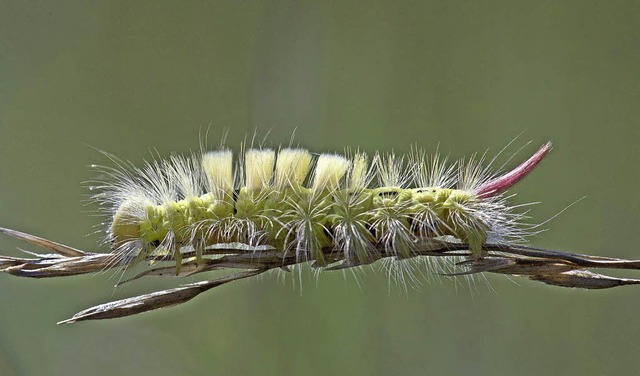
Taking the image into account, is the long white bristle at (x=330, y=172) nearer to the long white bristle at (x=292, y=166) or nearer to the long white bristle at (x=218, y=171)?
the long white bristle at (x=292, y=166)

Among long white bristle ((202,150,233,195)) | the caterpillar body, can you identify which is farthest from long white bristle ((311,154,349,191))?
long white bristle ((202,150,233,195))

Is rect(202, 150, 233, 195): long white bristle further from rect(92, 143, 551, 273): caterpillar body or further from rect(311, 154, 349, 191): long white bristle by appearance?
rect(311, 154, 349, 191): long white bristle

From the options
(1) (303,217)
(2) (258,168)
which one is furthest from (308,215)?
(2) (258,168)

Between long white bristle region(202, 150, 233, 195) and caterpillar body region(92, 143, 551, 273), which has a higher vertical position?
long white bristle region(202, 150, 233, 195)

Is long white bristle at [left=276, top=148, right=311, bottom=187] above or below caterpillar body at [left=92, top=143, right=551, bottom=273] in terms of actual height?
above

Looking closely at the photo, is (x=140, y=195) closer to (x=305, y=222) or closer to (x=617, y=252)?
(x=305, y=222)

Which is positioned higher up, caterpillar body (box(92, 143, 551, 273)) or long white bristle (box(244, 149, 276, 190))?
long white bristle (box(244, 149, 276, 190))

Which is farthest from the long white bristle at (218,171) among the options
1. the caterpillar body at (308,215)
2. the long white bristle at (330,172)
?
the long white bristle at (330,172)

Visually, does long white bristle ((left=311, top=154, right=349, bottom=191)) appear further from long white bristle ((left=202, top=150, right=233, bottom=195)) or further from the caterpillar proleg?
long white bristle ((left=202, top=150, right=233, bottom=195))
